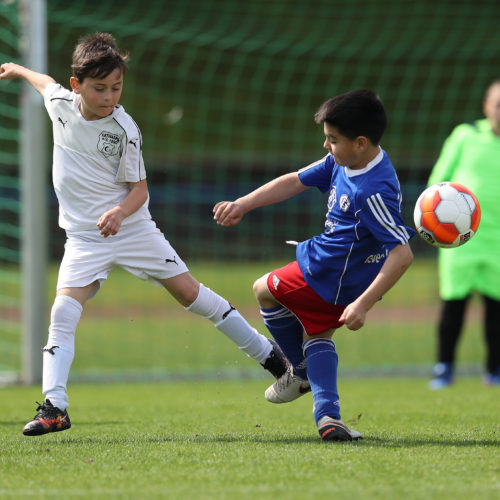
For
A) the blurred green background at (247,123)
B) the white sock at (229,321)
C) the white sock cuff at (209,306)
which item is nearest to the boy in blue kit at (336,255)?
the white sock at (229,321)

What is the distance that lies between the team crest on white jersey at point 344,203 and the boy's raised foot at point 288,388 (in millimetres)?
938

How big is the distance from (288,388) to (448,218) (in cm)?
115

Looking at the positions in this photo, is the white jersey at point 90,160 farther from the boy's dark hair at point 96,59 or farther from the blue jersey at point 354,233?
the blue jersey at point 354,233

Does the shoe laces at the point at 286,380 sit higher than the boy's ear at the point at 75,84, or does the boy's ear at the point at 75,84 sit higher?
the boy's ear at the point at 75,84

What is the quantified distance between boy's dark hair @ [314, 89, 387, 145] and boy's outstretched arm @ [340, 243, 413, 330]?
0.52 meters

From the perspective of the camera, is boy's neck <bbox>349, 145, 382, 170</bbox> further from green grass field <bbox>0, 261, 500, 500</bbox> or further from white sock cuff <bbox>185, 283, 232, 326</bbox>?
green grass field <bbox>0, 261, 500, 500</bbox>

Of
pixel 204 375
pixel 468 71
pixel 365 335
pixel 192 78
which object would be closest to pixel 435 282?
pixel 365 335

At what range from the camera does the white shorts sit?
4258mm

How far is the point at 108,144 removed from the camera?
14.2ft

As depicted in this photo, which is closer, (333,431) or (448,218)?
(333,431)

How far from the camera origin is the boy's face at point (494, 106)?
6.75 m

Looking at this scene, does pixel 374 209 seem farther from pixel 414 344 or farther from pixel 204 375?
pixel 414 344

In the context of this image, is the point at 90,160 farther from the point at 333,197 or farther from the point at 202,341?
the point at 202,341

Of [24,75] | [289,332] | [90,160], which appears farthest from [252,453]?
[24,75]
